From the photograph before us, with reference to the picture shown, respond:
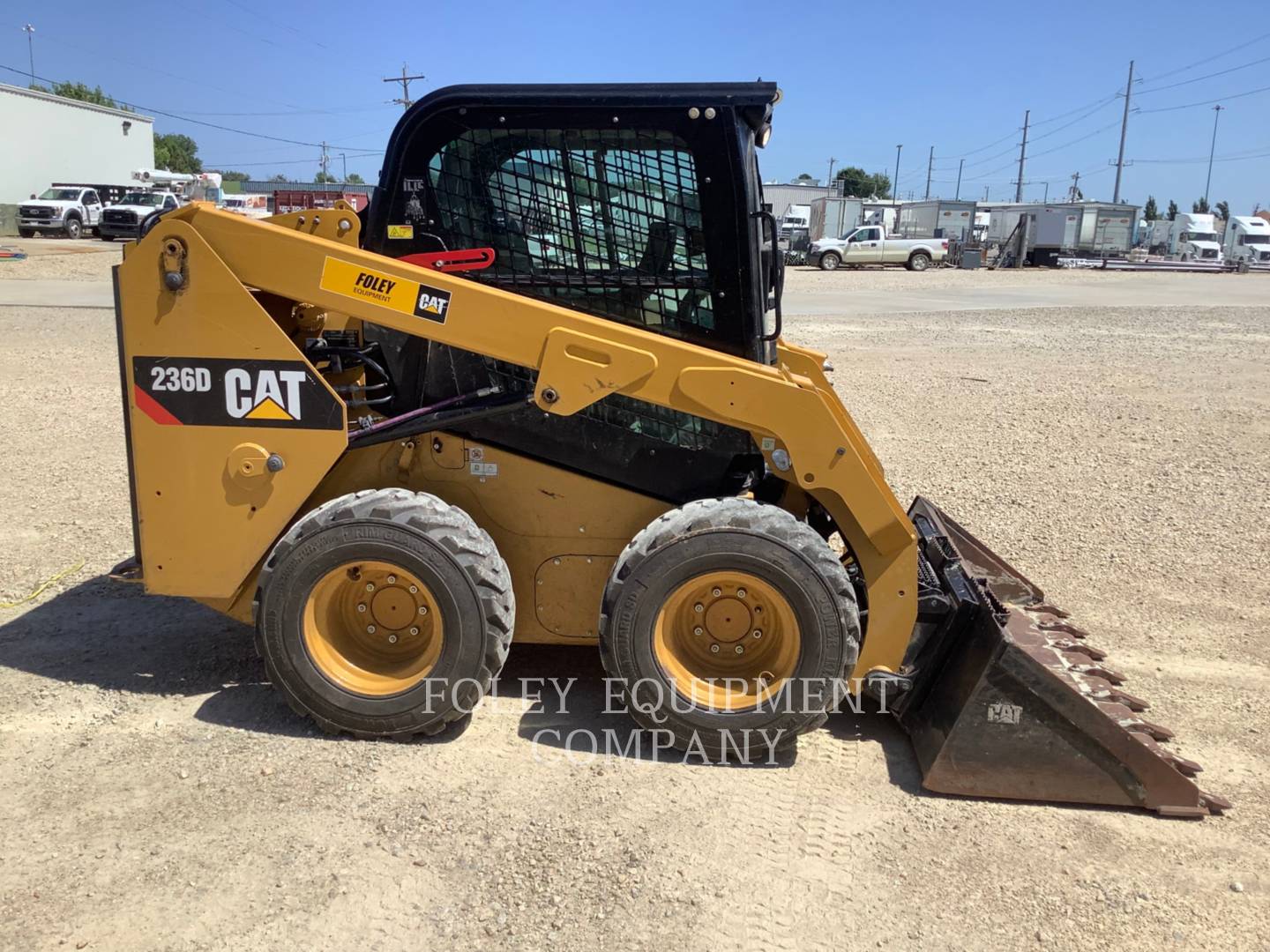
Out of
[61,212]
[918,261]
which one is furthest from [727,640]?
[61,212]

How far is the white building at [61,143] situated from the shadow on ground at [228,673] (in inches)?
1965

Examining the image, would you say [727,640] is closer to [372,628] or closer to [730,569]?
[730,569]

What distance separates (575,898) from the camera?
3.10 meters

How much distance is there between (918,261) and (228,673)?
122 feet

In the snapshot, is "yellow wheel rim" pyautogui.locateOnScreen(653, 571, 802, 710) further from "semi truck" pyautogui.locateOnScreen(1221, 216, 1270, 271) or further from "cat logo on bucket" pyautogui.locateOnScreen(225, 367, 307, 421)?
"semi truck" pyautogui.locateOnScreen(1221, 216, 1270, 271)

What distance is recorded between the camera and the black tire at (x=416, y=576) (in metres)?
3.75

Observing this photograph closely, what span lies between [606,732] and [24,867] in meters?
2.06

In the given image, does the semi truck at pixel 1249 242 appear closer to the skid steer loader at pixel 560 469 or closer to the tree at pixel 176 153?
the skid steer loader at pixel 560 469

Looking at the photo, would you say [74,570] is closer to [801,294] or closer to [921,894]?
[921,894]

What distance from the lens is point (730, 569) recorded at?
148 inches

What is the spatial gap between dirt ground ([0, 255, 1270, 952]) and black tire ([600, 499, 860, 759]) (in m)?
0.22

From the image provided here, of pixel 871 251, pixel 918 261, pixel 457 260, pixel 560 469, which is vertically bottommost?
pixel 560 469

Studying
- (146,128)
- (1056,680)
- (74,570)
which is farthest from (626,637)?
(146,128)

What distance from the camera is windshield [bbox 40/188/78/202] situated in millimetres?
36688
